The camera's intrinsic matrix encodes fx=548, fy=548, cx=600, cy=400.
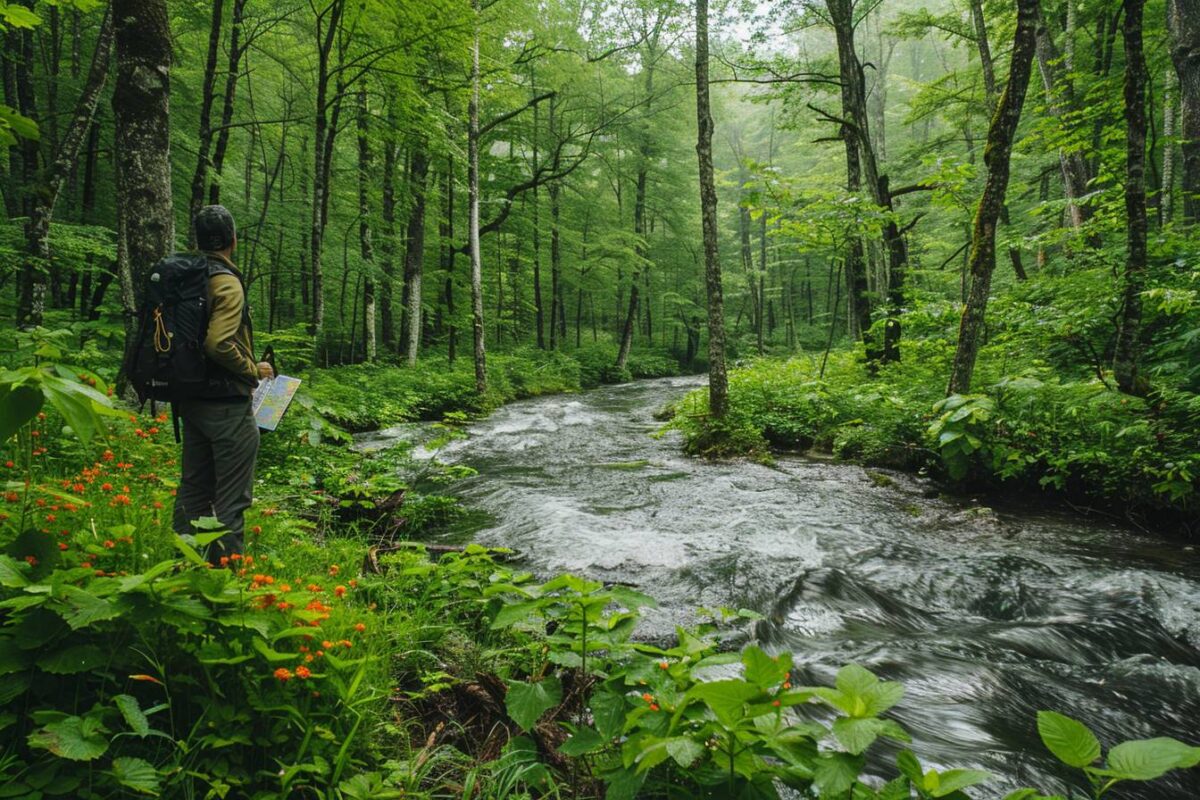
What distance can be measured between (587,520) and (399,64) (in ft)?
34.6

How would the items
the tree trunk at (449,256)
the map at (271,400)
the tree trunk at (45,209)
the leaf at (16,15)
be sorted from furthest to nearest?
1. the tree trunk at (449,256)
2. the tree trunk at (45,209)
3. the map at (271,400)
4. the leaf at (16,15)

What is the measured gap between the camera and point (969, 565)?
488 centimetres

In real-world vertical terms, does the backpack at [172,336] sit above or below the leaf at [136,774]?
above

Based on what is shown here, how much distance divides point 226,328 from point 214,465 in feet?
2.75

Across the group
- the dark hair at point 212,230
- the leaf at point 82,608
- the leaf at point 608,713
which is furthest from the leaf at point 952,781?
the dark hair at point 212,230

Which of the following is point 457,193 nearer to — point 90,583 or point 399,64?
point 399,64

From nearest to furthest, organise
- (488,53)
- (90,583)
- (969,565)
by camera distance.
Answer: (90,583) → (969,565) → (488,53)

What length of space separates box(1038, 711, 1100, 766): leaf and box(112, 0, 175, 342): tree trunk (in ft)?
22.8

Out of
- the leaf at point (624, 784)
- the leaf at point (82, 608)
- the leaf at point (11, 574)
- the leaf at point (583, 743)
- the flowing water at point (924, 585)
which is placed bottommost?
the flowing water at point (924, 585)

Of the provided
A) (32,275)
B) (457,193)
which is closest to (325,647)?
(32,275)

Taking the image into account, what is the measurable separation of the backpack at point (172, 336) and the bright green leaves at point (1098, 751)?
3.89 metres

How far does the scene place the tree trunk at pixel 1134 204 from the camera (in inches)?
238

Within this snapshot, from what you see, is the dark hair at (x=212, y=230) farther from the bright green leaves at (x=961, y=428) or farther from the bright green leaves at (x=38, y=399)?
the bright green leaves at (x=961, y=428)

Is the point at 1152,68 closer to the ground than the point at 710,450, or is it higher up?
higher up
